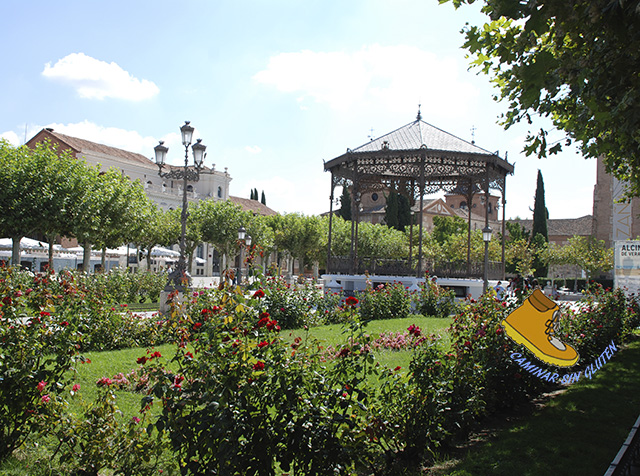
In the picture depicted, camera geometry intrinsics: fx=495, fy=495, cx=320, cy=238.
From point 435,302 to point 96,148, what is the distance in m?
41.0

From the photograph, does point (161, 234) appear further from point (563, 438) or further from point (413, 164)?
point (563, 438)

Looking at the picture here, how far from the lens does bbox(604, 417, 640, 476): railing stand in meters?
2.71

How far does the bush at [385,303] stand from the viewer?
13.9 m

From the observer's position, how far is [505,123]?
6316 millimetres

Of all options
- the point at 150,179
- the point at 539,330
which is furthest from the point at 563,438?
the point at 150,179

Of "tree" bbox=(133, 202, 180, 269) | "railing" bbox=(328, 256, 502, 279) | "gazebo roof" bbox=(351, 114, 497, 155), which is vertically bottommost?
"railing" bbox=(328, 256, 502, 279)

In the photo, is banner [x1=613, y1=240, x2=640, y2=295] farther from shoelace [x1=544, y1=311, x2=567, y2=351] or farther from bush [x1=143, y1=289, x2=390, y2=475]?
bush [x1=143, y1=289, x2=390, y2=475]

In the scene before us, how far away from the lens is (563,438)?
5148 millimetres

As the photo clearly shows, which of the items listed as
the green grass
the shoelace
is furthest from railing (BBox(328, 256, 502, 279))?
the shoelace

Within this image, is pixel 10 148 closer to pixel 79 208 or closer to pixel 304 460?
pixel 79 208

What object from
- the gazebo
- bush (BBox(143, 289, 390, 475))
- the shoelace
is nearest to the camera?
bush (BBox(143, 289, 390, 475))

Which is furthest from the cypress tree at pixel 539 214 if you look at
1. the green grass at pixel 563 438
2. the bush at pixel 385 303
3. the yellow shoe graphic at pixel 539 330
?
the yellow shoe graphic at pixel 539 330

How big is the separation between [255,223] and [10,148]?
69.6ft

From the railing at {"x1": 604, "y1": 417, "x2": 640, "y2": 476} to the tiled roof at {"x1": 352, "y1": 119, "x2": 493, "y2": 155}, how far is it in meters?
13.5
